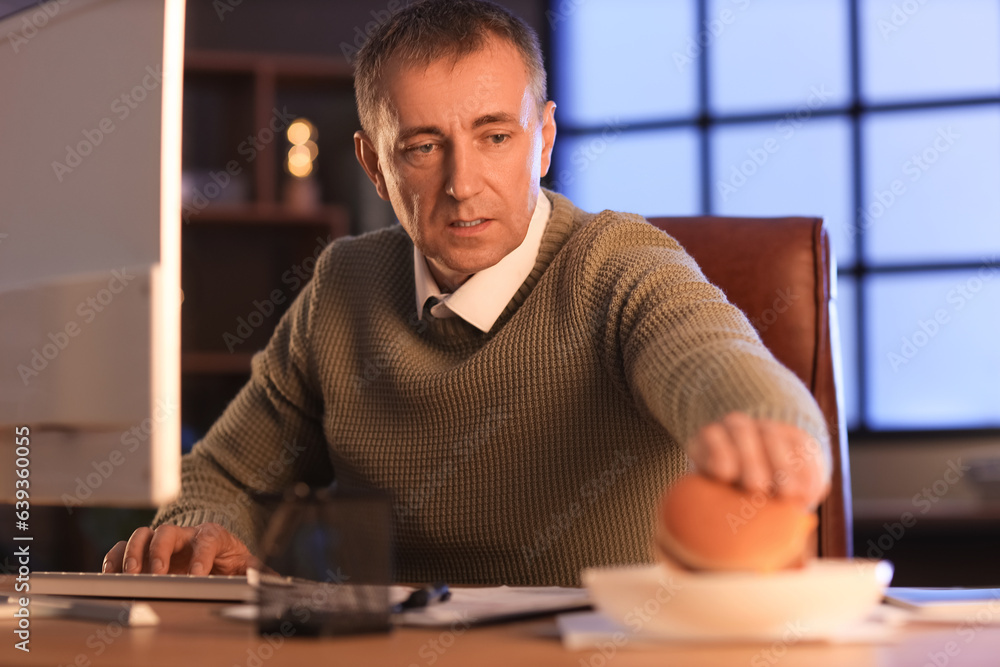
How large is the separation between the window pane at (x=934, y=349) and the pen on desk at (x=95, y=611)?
2.81m

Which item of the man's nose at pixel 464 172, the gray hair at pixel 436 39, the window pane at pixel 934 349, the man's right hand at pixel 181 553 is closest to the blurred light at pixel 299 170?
the window pane at pixel 934 349

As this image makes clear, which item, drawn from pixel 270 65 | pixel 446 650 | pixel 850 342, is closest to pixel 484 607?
pixel 446 650

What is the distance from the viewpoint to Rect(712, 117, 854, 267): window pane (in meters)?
3.26

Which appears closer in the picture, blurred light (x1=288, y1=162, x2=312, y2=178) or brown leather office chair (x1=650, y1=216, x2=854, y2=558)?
A: brown leather office chair (x1=650, y1=216, x2=854, y2=558)

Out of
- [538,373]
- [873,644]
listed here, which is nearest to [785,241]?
[538,373]

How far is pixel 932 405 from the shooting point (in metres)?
3.18

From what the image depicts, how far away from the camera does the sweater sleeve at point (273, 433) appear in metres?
1.52

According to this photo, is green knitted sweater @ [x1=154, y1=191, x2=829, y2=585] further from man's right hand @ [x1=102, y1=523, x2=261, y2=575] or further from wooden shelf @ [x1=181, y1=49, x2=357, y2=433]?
wooden shelf @ [x1=181, y1=49, x2=357, y2=433]

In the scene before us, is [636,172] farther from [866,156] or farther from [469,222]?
[469,222]

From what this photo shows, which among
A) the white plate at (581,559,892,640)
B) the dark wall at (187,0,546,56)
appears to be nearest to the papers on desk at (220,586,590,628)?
the white plate at (581,559,892,640)

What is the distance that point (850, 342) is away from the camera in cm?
324

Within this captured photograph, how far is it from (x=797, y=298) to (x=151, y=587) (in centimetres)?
95

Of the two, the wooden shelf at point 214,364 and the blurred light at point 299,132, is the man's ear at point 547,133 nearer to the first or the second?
the wooden shelf at point 214,364

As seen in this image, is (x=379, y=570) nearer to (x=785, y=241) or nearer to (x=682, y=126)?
(x=785, y=241)
